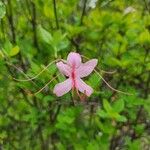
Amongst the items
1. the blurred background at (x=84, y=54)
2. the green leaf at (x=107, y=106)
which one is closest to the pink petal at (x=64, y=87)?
the blurred background at (x=84, y=54)

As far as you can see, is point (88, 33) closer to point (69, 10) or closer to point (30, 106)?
point (69, 10)

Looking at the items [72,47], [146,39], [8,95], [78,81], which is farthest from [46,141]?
[78,81]

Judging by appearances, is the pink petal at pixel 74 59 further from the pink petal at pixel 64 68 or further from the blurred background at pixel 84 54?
the blurred background at pixel 84 54

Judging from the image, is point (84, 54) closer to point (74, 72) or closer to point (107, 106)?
point (107, 106)

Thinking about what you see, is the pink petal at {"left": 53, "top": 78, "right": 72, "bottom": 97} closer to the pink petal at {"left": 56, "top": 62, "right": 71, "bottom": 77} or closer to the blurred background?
the pink petal at {"left": 56, "top": 62, "right": 71, "bottom": 77}

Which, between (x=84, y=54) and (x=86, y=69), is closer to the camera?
(x=86, y=69)

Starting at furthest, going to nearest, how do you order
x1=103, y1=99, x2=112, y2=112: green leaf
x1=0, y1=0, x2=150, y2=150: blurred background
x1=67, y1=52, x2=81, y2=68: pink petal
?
x1=0, y1=0, x2=150, y2=150: blurred background → x1=103, y1=99, x2=112, y2=112: green leaf → x1=67, y1=52, x2=81, y2=68: pink petal

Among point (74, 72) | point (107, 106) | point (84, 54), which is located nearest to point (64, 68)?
point (74, 72)

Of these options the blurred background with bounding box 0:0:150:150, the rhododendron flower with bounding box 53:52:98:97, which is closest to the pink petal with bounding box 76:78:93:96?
the rhododendron flower with bounding box 53:52:98:97
